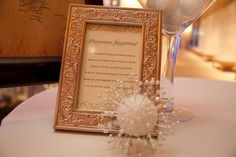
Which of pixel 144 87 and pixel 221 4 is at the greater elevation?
pixel 221 4

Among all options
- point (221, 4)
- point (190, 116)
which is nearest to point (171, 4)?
point (190, 116)

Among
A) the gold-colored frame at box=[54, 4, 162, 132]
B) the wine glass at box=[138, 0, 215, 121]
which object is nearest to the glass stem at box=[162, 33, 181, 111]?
the wine glass at box=[138, 0, 215, 121]

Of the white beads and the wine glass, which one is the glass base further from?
the white beads

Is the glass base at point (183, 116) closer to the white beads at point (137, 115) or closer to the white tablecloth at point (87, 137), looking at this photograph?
the white tablecloth at point (87, 137)

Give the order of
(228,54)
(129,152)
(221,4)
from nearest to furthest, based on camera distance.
→ (129,152), (228,54), (221,4)

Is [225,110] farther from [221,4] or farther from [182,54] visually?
[182,54]

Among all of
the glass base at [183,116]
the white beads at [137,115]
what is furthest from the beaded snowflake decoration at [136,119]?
the glass base at [183,116]

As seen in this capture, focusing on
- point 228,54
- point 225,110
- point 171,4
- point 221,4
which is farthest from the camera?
point 221,4
